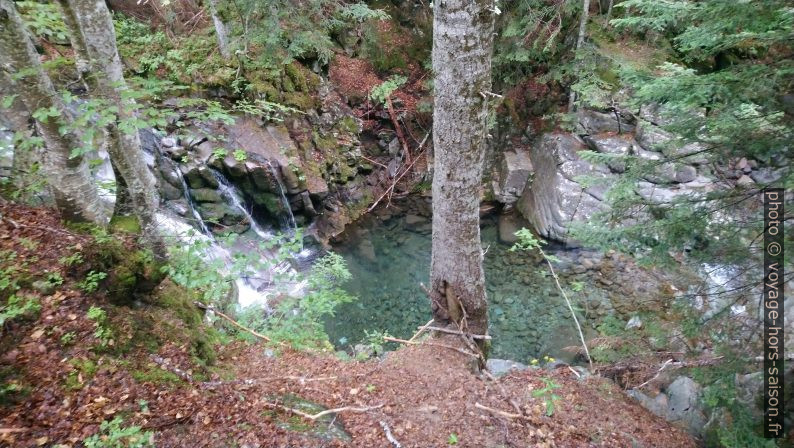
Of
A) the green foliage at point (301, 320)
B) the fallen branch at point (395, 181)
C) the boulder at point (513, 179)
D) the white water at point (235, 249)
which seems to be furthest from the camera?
the fallen branch at point (395, 181)

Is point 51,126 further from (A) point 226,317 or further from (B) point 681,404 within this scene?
(B) point 681,404

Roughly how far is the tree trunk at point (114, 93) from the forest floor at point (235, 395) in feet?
1.73

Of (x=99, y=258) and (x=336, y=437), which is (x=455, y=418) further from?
(x=99, y=258)

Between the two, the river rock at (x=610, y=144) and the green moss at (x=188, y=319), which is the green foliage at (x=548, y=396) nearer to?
the green moss at (x=188, y=319)

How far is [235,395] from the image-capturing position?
322 centimetres

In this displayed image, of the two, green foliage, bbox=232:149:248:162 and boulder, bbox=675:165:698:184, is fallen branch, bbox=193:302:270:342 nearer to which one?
green foliage, bbox=232:149:248:162

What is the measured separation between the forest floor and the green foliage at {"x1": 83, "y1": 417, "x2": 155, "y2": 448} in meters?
0.07

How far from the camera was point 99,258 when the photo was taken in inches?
136

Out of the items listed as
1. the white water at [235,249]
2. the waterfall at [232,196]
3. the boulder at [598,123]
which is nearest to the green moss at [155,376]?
the white water at [235,249]

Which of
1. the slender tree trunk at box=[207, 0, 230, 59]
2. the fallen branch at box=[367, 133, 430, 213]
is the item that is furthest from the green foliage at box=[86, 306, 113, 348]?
the fallen branch at box=[367, 133, 430, 213]

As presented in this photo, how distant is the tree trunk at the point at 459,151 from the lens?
3.83 meters

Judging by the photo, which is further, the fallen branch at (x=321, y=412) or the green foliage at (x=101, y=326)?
the fallen branch at (x=321, y=412)

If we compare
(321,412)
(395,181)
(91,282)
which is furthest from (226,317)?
(395,181)

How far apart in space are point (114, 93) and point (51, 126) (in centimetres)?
54
